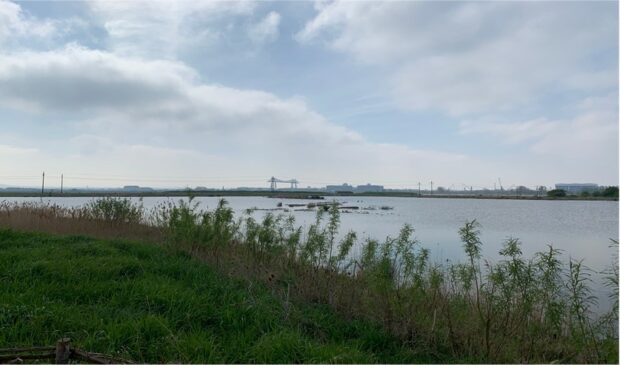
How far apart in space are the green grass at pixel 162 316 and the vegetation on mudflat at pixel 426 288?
0.40 m

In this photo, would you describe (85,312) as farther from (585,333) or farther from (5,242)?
(585,333)

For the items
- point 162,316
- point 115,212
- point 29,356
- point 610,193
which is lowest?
point 162,316

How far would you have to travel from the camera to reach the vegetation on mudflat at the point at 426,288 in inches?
180

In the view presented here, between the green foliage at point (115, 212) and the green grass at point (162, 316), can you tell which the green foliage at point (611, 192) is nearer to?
the green foliage at point (115, 212)

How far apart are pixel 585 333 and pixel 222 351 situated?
4.03 metres

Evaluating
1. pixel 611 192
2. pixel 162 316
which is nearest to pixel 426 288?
pixel 162 316

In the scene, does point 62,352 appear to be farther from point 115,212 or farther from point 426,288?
point 115,212

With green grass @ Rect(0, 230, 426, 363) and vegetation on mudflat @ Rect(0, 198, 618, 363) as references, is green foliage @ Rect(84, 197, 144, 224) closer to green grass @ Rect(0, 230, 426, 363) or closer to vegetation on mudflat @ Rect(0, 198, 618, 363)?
vegetation on mudflat @ Rect(0, 198, 618, 363)

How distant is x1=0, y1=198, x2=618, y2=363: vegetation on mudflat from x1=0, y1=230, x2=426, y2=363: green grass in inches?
15.6

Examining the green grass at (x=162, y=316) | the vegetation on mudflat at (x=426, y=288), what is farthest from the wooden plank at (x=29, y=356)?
the vegetation on mudflat at (x=426, y=288)

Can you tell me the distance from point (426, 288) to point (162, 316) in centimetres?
365

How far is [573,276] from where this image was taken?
4293 mm

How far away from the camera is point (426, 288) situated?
19.2 ft

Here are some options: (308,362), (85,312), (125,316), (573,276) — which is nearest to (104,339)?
(125,316)
